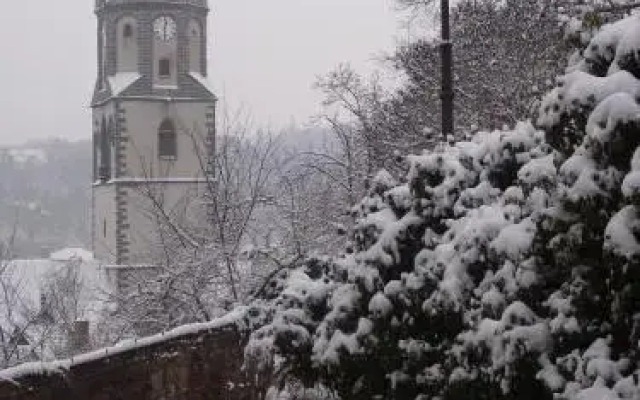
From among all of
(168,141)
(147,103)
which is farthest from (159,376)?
(168,141)

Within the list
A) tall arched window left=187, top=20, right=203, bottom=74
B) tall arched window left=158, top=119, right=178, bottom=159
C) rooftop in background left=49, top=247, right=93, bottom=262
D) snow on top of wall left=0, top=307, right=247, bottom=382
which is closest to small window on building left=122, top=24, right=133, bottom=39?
tall arched window left=187, top=20, right=203, bottom=74

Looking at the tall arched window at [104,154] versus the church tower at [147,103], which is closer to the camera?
the church tower at [147,103]

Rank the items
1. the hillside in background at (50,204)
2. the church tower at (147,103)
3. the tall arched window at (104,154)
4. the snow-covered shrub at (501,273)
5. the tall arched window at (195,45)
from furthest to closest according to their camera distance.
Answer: the hillside in background at (50,204) → the tall arched window at (104,154) → the tall arched window at (195,45) → the church tower at (147,103) → the snow-covered shrub at (501,273)

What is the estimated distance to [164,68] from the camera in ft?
126

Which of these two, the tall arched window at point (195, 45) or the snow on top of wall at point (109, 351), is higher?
the tall arched window at point (195, 45)

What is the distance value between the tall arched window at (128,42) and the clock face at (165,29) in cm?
80

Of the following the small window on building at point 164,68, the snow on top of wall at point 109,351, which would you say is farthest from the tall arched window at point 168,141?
the snow on top of wall at point 109,351

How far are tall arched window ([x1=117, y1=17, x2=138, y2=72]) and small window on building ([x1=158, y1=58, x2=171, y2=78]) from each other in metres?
0.88

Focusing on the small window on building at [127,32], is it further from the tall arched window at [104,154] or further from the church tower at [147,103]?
the tall arched window at [104,154]

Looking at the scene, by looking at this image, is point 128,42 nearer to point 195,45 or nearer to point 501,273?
point 195,45

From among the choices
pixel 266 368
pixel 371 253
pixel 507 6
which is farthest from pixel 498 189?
pixel 507 6

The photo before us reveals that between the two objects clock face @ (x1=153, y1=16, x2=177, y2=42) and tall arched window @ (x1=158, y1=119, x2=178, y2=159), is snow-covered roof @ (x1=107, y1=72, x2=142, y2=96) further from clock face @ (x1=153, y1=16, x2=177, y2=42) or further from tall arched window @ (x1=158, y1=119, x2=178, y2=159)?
tall arched window @ (x1=158, y1=119, x2=178, y2=159)

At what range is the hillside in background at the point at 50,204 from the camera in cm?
9338

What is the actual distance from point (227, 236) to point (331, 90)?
592cm
